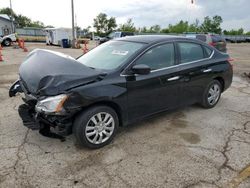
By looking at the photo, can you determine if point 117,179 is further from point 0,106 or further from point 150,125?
point 0,106

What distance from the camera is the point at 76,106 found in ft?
10.0

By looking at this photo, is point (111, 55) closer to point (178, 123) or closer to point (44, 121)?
point (44, 121)

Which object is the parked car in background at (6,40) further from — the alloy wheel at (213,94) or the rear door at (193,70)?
the alloy wheel at (213,94)

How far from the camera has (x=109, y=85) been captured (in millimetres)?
3312

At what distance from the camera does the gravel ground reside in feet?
8.95

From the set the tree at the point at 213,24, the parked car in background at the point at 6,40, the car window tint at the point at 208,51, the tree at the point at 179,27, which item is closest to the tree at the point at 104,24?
the tree at the point at 179,27

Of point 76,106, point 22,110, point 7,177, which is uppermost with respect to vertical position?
point 76,106

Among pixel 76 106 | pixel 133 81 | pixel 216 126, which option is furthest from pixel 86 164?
pixel 216 126

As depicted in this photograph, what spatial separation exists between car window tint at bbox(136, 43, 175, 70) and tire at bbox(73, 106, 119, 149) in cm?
97

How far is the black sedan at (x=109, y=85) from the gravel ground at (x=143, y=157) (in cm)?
31

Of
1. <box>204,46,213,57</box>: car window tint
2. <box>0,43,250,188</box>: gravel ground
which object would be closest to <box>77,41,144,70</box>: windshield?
<box>0,43,250,188</box>: gravel ground

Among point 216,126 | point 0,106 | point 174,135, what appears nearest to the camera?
point 174,135

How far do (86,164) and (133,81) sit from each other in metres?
1.40

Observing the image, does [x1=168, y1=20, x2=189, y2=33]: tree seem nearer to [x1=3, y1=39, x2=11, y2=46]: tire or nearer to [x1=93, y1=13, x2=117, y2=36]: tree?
[x1=93, y1=13, x2=117, y2=36]: tree
